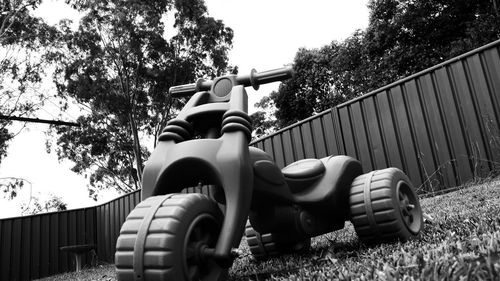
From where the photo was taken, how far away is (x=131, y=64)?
17.0 m

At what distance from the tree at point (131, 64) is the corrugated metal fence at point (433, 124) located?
12.0 m

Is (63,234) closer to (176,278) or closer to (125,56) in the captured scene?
(125,56)

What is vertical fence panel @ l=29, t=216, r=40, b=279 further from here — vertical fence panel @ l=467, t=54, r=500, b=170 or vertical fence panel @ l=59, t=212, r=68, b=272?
vertical fence panel @ l=467, t=54, r=500, b=170

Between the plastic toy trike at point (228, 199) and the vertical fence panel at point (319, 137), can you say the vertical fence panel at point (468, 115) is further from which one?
the plastic toy trike at point (228, 199)

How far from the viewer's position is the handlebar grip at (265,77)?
2125 mm

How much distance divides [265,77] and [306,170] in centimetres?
62

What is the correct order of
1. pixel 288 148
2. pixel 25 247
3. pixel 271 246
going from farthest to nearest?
pixel 25 247, pixel 288 148, pixel 271 246

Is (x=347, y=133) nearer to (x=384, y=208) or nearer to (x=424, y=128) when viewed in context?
(x=424, y=128)

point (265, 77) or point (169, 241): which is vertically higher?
point (265, 77)

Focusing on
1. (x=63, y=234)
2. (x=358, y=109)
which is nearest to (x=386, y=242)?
(x=358, y=109)

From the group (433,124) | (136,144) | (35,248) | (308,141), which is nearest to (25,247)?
(35,248)

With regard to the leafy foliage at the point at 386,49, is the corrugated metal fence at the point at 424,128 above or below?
below

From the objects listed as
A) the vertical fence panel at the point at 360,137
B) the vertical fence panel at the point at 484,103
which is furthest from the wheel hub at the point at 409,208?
the vertical fence panel at the point at 360,137

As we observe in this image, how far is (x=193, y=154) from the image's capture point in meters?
1.67
